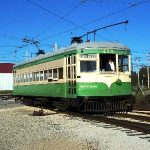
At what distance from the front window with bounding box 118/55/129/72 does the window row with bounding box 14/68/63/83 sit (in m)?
2.91

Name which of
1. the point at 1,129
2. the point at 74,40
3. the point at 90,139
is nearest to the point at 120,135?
the point at 90,139

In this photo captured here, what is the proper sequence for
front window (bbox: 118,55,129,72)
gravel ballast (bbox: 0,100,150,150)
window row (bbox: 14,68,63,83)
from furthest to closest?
window row (bbox: 14,68,63,83) < front window (bbox: 118,55,129,72) < gravel ballast (bbox: 0,100,150,150)

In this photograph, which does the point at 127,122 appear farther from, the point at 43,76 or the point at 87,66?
the point at 43,76

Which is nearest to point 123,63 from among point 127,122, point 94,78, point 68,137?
point 94,78

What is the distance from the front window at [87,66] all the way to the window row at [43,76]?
6.44 feet

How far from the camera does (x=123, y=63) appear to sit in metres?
21.0

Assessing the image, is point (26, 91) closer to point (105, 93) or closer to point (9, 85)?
point (105, 93)

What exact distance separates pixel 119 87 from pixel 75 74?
2056 millimetres

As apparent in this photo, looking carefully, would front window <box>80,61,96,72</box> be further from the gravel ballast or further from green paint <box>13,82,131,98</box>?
the gravel ballast

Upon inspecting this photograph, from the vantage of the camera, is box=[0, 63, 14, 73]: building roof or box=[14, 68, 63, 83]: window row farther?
box=[0, 63, 14, 73]: building roof

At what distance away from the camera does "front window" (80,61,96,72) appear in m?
20.3

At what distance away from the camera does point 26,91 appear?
98.1 feet

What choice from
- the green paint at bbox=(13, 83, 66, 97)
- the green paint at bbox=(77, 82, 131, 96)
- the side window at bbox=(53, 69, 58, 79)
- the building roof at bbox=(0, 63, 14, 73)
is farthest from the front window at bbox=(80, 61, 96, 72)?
the building roof at bbox=(0, 63, 14, 73)

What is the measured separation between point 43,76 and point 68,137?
475 inches
